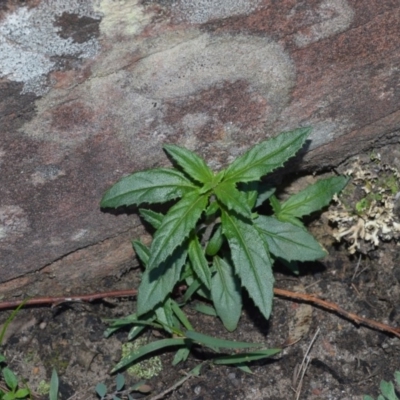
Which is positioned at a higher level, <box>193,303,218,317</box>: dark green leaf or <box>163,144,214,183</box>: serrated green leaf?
<box>163,144,214,183</box>: serrated green leaf

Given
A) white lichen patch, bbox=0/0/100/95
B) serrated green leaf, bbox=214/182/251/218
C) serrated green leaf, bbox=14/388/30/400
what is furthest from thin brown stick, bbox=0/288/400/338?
white lichen patch, bbox=0/0/100/95

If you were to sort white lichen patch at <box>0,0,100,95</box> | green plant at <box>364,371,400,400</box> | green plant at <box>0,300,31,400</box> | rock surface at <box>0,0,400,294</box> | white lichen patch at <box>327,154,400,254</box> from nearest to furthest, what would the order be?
white lichen patch at <box>0,0,100,95</box> < rock surface at <box>0,0,400,294</box> < green plant at <box>364,371,400,400</box> < green plant at <box>0,300,31,400</box> < white lichen patch at <box>327,154,400,254</box>

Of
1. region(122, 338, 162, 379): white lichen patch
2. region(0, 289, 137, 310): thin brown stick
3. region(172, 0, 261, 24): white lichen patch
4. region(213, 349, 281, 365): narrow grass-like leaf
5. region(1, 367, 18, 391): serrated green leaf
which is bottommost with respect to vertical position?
region(213, 349, 281, 365): narrow grass-like leaf

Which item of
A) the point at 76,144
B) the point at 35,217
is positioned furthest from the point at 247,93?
the point at 35,217

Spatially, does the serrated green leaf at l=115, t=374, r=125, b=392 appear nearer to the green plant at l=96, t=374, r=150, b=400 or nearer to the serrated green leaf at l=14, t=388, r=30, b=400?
the green plant at l=96, t=374, r=150, b=400

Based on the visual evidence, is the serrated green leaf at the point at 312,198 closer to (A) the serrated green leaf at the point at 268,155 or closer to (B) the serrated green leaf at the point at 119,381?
(A) the serrated green leaf at the point at 268,155

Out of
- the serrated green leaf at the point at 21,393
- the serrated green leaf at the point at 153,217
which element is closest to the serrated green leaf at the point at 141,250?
the serrated green leaf at the point at 153,217

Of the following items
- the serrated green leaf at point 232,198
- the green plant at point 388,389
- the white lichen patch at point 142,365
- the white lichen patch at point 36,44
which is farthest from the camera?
the white lichen patch at point 142,365

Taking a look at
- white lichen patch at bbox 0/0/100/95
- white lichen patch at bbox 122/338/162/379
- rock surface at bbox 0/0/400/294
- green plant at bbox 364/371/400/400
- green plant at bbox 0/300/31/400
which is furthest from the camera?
white lichen patch at bbox 122/338/162/379
